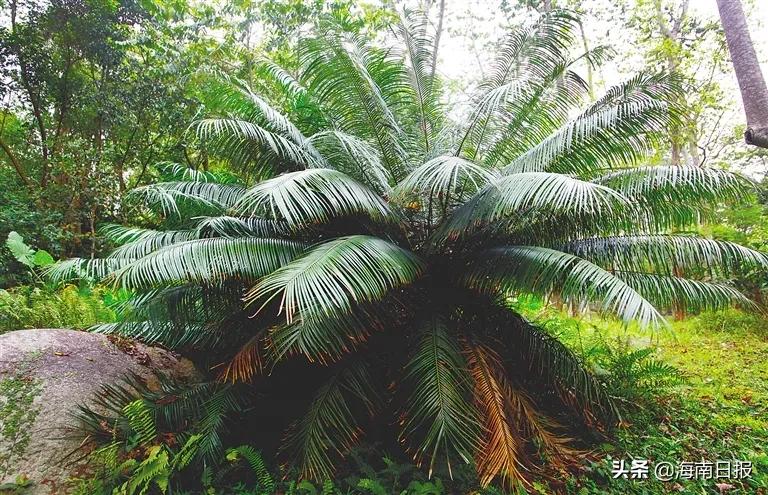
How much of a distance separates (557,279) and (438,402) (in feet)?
3.15

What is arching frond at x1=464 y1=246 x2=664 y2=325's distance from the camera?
6.86 feet

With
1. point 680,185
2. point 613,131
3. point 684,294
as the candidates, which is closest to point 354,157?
point 613,131

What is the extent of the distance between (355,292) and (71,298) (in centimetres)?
359

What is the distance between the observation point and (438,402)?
2.46 m

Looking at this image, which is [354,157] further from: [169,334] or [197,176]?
[169,334]

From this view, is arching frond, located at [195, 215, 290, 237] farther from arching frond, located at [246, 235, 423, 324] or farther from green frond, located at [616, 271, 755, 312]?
green frond, located at [616, 271, 755, 312]

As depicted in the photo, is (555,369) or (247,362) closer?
(247,362)

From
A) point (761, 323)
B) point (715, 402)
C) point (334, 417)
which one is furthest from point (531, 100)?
point (761, 323)

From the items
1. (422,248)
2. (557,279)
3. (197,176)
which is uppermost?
(197,176)

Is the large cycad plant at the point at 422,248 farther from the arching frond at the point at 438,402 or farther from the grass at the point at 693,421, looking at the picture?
the grass at the point at 693,421

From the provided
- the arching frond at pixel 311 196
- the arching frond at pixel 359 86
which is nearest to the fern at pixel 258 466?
the arching frond at pixel 311 196

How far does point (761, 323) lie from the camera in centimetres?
602

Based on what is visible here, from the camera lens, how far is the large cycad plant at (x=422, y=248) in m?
2.43

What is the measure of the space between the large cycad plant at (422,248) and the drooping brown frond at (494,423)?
15 mm
